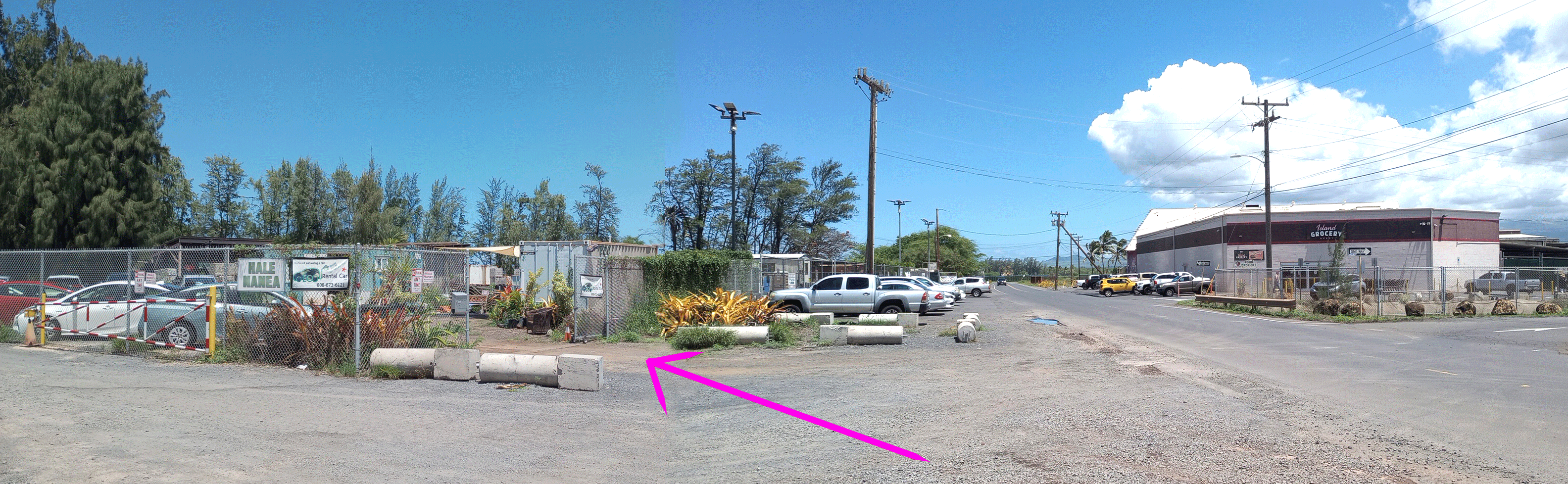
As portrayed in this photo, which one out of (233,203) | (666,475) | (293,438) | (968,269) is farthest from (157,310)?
(968,269)

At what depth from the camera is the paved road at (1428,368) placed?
7570 mm

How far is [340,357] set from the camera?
12312 millimetres

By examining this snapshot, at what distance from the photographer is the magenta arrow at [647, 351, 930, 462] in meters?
7.14

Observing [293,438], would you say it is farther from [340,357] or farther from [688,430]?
[340,357]

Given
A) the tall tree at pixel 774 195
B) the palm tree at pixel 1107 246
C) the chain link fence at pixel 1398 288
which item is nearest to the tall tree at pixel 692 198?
the tall tree at pixel 774 195

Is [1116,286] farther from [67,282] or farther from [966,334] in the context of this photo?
[67,282]

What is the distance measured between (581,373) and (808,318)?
11051 millimetres

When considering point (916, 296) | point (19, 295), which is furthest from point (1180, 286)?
point (19, 295)

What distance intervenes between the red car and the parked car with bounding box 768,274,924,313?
16.3 meters

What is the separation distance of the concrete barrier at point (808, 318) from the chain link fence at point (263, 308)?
7.46 meters

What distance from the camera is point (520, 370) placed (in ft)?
35.0

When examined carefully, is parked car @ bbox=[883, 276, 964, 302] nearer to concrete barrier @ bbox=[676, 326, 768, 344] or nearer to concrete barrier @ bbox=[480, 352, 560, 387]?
concrete barrier @ bbox=[676, 326, 768, 344]

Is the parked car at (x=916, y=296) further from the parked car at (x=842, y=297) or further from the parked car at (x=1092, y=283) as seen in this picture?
the parked car at (x=1092, y=283)

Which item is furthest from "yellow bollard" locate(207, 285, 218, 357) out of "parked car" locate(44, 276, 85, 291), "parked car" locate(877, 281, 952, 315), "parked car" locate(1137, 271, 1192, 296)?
"parked car" locate(1137, 271, 1192, 296)
